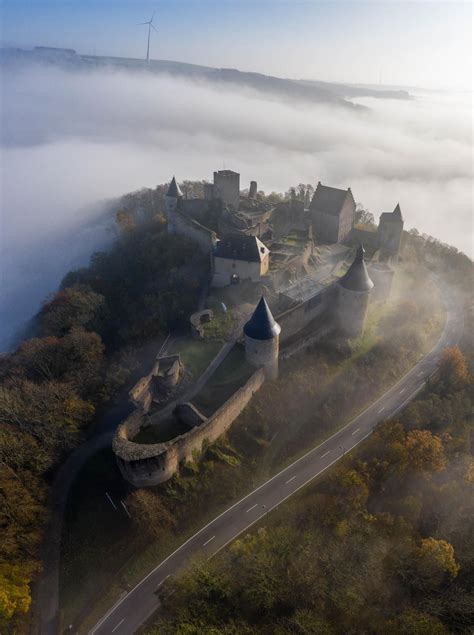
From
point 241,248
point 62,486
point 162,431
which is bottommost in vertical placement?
point 62,486

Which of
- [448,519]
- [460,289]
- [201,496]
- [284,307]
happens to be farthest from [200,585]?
[460,289]

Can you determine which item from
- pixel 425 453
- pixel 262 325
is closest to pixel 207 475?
pixel 262 325

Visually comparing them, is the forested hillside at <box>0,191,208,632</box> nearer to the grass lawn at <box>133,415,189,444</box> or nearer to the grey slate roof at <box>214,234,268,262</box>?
the grey slate roof at <box>214,234,268,262</box>

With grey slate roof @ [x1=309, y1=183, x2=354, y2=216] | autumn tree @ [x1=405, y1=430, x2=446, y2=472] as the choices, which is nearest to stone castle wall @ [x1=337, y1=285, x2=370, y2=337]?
autumn tree @ [x1=405, y1=430, x2=446, y2=472]

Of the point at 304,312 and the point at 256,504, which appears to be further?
the point at 304,312

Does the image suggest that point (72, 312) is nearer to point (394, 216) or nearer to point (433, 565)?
point (433, 565)

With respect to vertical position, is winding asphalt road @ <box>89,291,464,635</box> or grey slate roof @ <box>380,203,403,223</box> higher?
grey slate roof @ <box>380,203,403,223</box>

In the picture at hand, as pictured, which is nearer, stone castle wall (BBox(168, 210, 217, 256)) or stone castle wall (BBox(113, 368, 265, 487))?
stone castle wall (BBox(113, 368, 265, 487))

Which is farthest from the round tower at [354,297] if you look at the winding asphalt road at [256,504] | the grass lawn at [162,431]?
the grass lawn at [162,431]
